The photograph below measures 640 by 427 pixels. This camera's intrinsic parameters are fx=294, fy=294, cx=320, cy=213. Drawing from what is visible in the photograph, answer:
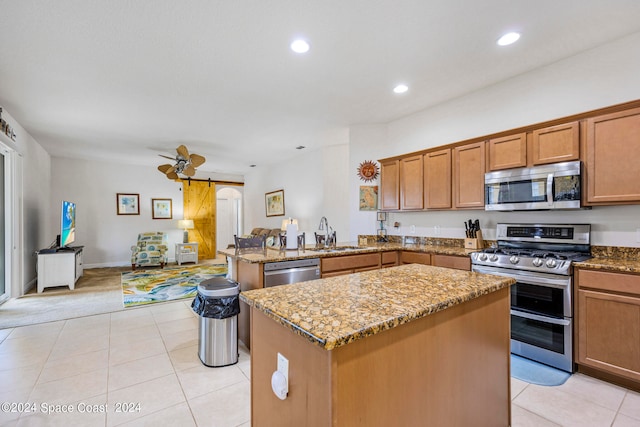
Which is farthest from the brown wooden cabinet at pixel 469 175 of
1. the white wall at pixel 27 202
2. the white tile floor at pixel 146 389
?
the white wall at pixel 27 202

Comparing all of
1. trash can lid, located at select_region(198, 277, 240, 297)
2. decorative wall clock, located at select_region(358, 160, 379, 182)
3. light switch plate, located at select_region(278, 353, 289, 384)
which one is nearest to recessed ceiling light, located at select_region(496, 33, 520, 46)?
decorative wall clock, located at select_region(358, 160, 379, 182)

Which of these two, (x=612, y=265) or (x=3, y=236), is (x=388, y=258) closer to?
(x=612, y=265)

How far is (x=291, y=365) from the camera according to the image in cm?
99

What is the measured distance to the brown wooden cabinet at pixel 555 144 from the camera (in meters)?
2.53

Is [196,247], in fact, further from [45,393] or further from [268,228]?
[45,393]

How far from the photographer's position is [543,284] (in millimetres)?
2426

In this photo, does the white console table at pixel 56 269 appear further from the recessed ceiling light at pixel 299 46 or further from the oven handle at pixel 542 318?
the oven handle at pixel 542 318

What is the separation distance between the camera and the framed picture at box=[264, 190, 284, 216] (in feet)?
24.6

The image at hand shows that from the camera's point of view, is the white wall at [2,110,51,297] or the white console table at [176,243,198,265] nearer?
the white wall at [2,110,51,297]

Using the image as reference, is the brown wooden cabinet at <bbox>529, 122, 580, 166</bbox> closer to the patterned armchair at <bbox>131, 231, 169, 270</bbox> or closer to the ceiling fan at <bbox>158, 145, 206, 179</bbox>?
the ceiling fan at <bbox>158, 145, 206, 179</bbox>

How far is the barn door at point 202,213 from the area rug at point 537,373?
803cm

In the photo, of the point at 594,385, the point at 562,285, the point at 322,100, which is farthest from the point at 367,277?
the point at 322,100

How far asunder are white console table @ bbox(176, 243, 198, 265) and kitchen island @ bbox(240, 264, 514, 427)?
703cm

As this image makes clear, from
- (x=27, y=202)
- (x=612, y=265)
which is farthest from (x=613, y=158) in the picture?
(x=27, y=202)
